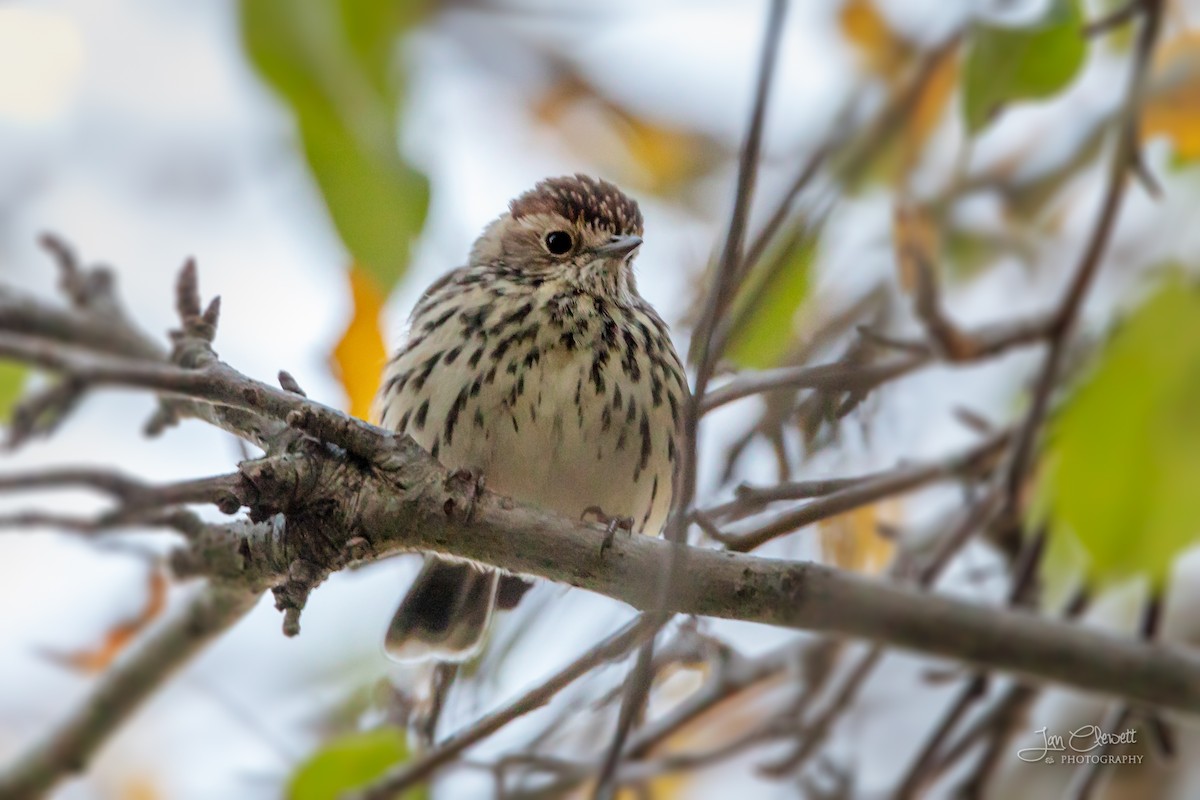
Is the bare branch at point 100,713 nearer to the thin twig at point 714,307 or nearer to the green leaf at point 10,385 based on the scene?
the green leaf at point 10,385

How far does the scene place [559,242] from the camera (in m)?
4.13

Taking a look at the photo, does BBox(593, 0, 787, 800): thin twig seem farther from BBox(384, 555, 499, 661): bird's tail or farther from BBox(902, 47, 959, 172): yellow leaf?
BBox(902, 47, 959, 172): yellow leaf

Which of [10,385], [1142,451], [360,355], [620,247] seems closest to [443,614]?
[360,355]

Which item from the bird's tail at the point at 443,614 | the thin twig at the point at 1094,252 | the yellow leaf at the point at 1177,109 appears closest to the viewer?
the thin twig at the point at 1094,252

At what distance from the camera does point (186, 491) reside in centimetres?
218

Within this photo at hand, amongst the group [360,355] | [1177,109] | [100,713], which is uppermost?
[1177,109]

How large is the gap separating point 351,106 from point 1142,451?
1668 millimetres

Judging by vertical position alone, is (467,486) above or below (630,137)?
below

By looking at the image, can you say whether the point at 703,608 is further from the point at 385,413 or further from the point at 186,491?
the point at 385,413

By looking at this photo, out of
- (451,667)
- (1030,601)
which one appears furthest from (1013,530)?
(451,667)

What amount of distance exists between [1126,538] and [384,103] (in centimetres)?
167

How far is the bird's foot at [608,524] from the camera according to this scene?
8.16 ft
